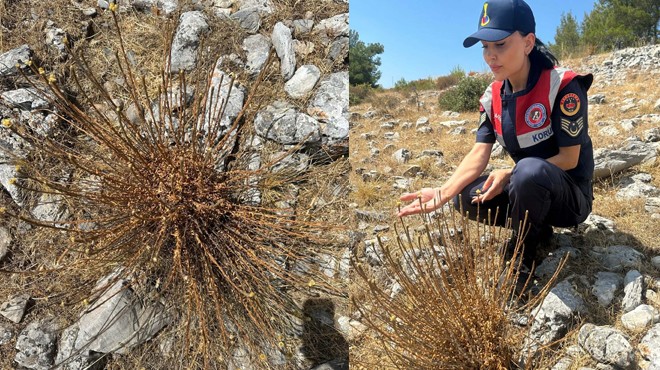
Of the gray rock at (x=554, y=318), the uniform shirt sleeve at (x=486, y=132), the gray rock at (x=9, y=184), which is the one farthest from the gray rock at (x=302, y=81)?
the gray rock at (x=554, y=318)

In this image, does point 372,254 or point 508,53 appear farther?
point 372,254

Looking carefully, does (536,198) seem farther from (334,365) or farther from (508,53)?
(334,365)

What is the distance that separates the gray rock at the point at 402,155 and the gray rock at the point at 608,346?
1.31 metres

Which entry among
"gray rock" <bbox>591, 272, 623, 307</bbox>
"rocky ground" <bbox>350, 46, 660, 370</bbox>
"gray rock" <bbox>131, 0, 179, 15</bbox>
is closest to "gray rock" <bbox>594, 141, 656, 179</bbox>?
"rocky ground" <bbox>350, 46, 660, 370</bbox>

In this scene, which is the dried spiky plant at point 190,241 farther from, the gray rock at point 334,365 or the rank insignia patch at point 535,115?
the rank insignia patch at point 535,115

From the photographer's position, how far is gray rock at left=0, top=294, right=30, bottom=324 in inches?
72.1

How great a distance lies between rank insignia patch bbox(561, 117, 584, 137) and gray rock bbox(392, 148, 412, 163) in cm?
113

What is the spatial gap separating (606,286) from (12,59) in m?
2.69

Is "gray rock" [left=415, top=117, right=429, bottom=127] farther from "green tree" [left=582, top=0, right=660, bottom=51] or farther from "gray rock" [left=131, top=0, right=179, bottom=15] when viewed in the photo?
"green tree" [left=582, top=0, right=660, bottom=51]

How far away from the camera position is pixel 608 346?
124 cm

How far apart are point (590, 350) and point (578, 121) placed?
0.65m

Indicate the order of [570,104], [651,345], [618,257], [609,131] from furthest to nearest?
[609,131], [618,257], [570,104], [651,345]

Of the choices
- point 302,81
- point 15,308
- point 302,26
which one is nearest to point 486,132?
point 302,81

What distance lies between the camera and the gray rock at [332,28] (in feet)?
7.68
